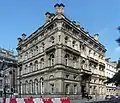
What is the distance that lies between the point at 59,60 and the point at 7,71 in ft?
147

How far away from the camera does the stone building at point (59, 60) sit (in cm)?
5830

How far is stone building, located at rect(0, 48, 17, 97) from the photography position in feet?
310

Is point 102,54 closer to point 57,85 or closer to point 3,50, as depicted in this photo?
point 57,85

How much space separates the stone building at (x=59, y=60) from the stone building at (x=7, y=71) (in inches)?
578

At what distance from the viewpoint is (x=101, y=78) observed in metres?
81.5

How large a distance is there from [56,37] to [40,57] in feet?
32.3

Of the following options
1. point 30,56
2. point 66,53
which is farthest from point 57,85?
point 30,56

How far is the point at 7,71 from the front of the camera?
98.0 metres

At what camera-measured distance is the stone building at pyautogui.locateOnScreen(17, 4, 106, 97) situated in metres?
58.3

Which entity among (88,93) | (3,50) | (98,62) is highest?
(3,50)

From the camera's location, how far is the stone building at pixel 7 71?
94375 millimetres

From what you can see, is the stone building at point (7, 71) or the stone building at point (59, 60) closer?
the stone building at point (59, 60)

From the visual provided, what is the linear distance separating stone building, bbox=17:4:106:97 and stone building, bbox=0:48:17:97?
14.7 meters

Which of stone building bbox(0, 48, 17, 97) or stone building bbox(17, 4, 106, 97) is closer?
stone building bbox(17, 4, 106, 97)
